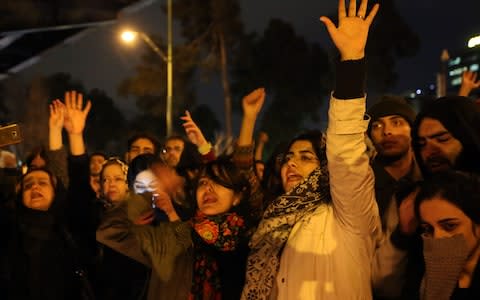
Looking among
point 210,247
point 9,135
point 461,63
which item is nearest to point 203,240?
point 210,247

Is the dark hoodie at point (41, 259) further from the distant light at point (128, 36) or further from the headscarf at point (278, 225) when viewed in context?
the distant light at point (128, 36)

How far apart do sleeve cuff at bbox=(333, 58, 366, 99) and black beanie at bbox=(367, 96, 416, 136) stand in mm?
1421

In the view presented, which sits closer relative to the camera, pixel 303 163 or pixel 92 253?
pixel 303 163

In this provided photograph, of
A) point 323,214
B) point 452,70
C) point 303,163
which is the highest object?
point 452,70

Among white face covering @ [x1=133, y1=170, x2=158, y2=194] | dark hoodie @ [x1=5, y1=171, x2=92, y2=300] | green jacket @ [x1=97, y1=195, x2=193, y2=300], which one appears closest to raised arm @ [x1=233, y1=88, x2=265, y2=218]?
white face covering @ [x1=133, y1=170, x2=158, y2=194]

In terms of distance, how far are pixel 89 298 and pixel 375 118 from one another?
237 centimetres

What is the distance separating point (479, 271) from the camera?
7.77ft

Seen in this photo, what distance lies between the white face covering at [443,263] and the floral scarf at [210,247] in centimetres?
122

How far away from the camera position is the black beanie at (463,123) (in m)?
2.83

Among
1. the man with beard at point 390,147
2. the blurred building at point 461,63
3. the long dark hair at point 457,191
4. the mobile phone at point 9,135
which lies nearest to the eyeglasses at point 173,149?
the man with beard at point 390,147

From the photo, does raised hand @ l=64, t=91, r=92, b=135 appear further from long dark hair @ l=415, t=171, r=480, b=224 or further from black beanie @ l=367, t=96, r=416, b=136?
long dark hair @ l=415, t=171, r=480, b=224

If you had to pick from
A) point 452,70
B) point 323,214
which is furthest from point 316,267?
point 452,70

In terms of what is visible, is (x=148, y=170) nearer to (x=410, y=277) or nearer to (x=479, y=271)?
(x=410, y=277)

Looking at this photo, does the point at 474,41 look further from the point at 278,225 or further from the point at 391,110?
the point at 278,225
